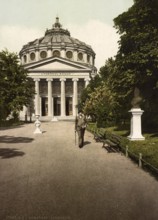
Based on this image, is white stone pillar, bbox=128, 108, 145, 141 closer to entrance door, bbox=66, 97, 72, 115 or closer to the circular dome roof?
entrance door, bbox=66, 97, 72, 115

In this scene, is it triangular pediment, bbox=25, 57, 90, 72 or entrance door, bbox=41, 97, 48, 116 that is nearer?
triangular pediment, bbox=25, 57, 90, 72

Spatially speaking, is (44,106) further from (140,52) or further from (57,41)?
(140,52)

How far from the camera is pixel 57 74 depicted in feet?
230

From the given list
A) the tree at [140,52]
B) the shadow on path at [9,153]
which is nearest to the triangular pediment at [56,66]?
the tree at [140,52]

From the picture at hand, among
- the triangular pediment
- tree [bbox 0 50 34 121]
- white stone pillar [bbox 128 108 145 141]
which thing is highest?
the triangular pediment

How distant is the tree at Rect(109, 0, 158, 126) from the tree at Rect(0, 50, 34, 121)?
2290 centimetres

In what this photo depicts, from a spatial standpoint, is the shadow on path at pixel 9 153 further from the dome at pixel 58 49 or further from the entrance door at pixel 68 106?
the dome at pixel 58 49

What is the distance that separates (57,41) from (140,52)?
64.7m

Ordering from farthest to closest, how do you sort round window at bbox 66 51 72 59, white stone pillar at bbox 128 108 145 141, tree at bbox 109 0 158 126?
round window at bbox 66 51 72 59, tree at bbox 109 0 158 126, white stone pillar at bbox 128 108 145 141

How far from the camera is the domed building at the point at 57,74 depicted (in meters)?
69.9

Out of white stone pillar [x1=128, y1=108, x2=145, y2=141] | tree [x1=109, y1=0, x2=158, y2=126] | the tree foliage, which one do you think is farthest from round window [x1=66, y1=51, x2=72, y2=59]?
white stone pillar [x1=128, y1=108, x2=145, y2=141]

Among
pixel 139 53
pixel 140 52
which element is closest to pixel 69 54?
pixel 140 52

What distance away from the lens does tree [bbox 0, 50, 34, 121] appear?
4375 cm

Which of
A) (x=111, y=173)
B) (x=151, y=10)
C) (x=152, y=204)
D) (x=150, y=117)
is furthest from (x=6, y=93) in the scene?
(x=152, y=204)
